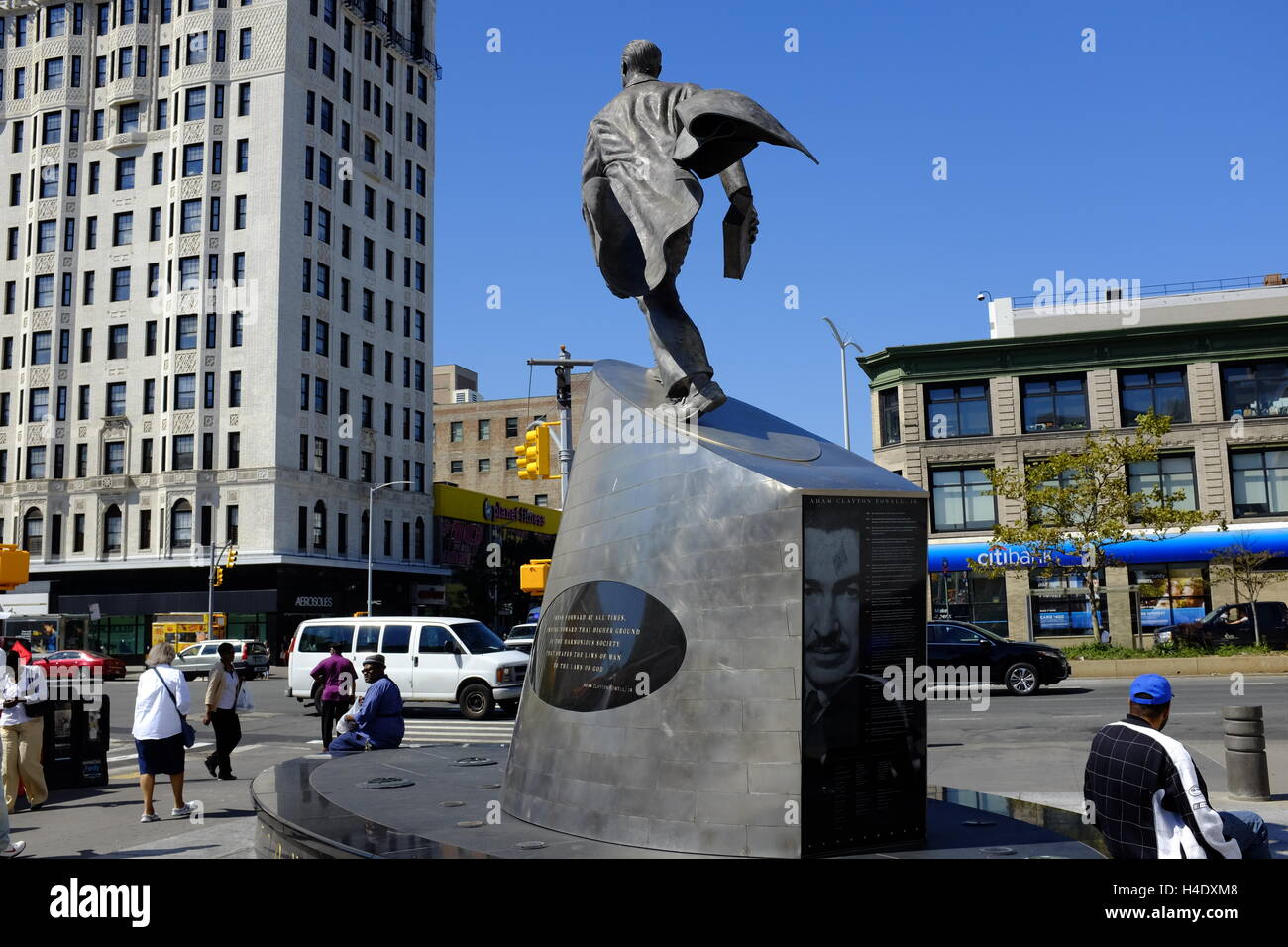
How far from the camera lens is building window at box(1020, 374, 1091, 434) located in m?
40.7

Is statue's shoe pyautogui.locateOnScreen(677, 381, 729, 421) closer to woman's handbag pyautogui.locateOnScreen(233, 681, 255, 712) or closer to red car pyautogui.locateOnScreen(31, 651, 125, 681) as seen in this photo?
woman's handbag pyautogui.locateOnScreen(233, 681, 255, 712)

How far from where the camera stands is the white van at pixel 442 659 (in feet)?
70.2

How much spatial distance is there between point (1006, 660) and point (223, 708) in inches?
625

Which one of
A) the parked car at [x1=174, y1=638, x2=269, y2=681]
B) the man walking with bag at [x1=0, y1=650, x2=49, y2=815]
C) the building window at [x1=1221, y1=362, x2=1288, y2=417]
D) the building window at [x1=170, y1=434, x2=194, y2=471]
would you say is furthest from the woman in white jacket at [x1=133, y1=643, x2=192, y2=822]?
the building window at [x1=170, y1=434, x2=194, y2=471]

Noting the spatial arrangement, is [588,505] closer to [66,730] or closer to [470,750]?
[470,750]

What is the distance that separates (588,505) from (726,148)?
2670 millimetres

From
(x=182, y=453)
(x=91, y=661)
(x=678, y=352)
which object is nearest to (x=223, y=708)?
(x=678, y=352)

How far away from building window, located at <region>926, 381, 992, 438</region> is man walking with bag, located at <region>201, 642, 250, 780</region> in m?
32.7

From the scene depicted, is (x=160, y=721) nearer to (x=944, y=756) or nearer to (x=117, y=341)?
(x=944, y=756)

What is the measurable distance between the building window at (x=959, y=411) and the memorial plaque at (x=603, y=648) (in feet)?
118

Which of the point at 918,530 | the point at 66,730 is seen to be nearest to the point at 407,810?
the point at 918,530

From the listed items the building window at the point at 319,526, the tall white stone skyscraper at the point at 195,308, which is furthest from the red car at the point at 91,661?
the building window at the point at 319,526

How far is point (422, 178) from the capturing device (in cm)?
6222

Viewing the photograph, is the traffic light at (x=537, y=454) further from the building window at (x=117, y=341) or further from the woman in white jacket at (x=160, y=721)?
the building window at (x=117, y=341)
